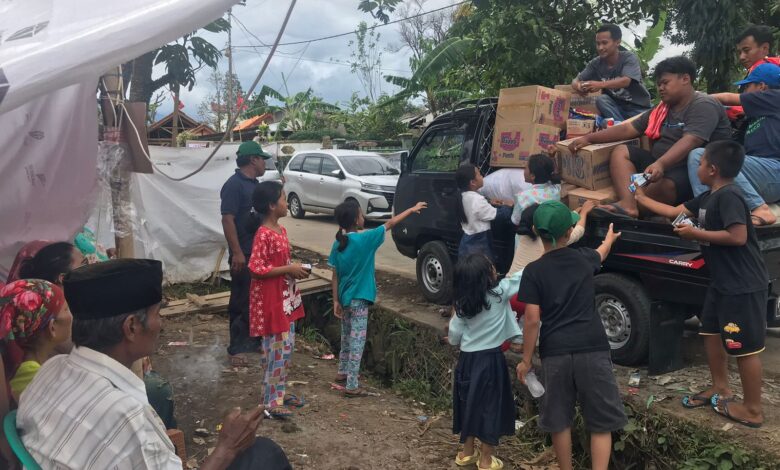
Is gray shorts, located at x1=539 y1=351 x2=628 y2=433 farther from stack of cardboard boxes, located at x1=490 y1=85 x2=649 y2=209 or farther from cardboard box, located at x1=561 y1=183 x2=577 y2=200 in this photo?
cardboard box, located at x1=561 y1=183 x2=577 y2=200

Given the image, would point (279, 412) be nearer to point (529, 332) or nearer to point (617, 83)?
point (529, 332)

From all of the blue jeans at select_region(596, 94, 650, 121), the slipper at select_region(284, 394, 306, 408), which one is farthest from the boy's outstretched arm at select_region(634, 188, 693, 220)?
the slipper at select_region(284, 394, 306, 408)

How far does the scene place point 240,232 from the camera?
4.97 meters

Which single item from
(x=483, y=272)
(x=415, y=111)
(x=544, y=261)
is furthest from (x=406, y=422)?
(x=415, y=111)

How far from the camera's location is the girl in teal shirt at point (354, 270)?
4.35m

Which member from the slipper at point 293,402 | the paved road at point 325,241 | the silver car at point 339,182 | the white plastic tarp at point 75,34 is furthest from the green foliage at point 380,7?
the silver car at point 339,182

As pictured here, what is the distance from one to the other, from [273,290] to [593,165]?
8.62 ft

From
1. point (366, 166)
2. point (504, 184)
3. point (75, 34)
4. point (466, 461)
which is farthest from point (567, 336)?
point (366, 166)

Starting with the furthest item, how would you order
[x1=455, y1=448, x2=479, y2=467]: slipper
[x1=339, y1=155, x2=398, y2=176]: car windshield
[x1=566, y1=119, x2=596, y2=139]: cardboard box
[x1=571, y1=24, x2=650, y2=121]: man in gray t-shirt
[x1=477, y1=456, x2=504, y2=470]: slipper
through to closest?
[x1=339, y1=155, x2=398, y2=176]: car windshield, [x1=571, y1=24, x2=650, y2=121]: man in gray t-shirt, [x1=566, y1=119, x2=596, y2=139]: cardboard box, [x1=455, y1=448, x2=479, y2=467]: slipper, [x1=477, y1=456, x2=504, y2=470]: slipper

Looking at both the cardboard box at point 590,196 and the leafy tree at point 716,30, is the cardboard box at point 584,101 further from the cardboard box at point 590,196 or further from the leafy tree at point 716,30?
the leafy tree at point 716,30

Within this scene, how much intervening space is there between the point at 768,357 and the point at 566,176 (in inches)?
82.0

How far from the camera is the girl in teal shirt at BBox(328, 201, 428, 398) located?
4.35 metres

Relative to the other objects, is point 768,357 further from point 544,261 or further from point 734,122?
point 544,261

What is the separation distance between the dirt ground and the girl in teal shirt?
379mm
